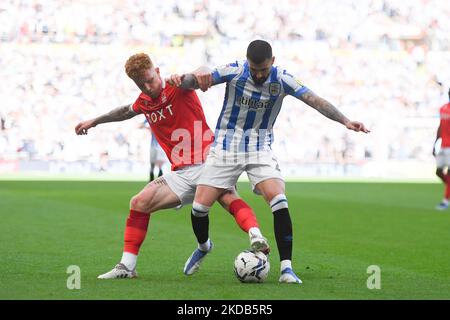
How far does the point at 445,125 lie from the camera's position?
1717cm

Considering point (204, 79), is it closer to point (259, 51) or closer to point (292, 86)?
point (259, 51)

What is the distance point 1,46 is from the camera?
34031 mm

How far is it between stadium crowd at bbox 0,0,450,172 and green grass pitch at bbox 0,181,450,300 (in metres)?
14.3

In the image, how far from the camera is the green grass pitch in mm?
6078

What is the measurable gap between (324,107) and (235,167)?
0.84 meters

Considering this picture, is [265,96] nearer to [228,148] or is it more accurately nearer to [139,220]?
[228,148]

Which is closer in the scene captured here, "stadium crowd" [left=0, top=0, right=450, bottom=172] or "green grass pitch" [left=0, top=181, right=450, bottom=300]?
"green grass pitch" [left=0, top=181, right=450, bottom=300]

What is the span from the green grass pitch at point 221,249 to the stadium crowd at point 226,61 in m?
14.3

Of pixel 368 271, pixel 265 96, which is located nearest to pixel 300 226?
pixel 368 271

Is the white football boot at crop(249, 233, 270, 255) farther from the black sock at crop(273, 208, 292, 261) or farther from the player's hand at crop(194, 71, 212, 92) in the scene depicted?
the player's hand at crop(194, 71, 212, 92)

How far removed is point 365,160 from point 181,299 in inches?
1112

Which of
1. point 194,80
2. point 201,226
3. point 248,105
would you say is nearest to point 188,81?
point 194,80

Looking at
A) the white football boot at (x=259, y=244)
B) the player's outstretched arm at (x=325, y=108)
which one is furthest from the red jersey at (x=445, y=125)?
the white football boot at (x=259, y=244)

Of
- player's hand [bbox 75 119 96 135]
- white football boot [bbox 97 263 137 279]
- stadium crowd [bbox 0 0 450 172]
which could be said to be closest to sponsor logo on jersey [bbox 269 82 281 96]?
player's hand [bbox 75 119 96 135]
